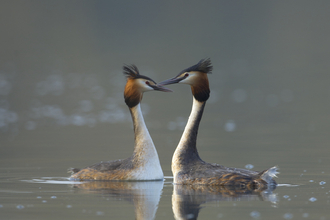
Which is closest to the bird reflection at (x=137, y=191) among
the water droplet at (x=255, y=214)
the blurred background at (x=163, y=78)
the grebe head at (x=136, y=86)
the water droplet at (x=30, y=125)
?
the water droplet at (x=255, y=214)

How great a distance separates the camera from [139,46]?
262 ft

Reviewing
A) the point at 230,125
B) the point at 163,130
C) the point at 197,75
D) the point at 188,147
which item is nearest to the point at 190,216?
the point at 188,147

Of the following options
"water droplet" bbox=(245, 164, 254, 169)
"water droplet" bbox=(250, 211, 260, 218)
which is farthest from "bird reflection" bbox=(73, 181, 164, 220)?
"water droplet" bbox=(245, 164, 254, 169)

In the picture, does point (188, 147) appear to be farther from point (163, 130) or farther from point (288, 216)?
point (163, 130)

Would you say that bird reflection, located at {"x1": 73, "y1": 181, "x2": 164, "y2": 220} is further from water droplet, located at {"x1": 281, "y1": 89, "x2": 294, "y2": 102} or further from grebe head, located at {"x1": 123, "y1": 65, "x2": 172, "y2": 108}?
water droplet, located at {"x1": 281, "y1": 89, "x2": 294, "y2": 102}

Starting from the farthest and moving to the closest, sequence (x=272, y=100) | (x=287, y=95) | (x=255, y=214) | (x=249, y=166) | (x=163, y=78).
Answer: (x=163, y=78) < (x=287, y=95) < (x=272, y=100) < (x=249, y=166) < (x=255, y=214)

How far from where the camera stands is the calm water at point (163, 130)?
967cm

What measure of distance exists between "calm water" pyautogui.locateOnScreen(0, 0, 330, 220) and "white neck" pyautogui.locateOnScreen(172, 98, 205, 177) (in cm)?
42

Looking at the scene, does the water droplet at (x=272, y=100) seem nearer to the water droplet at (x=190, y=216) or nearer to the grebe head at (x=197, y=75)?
the grebe head at (x=197, y=75)

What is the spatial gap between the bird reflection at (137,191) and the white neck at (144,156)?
21 centimetres

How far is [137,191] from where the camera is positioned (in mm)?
10938

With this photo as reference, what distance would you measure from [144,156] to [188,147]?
83 centimetres

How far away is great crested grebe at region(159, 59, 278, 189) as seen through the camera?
11.0m

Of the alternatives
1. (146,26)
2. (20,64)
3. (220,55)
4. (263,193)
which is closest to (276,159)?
(263,193)
